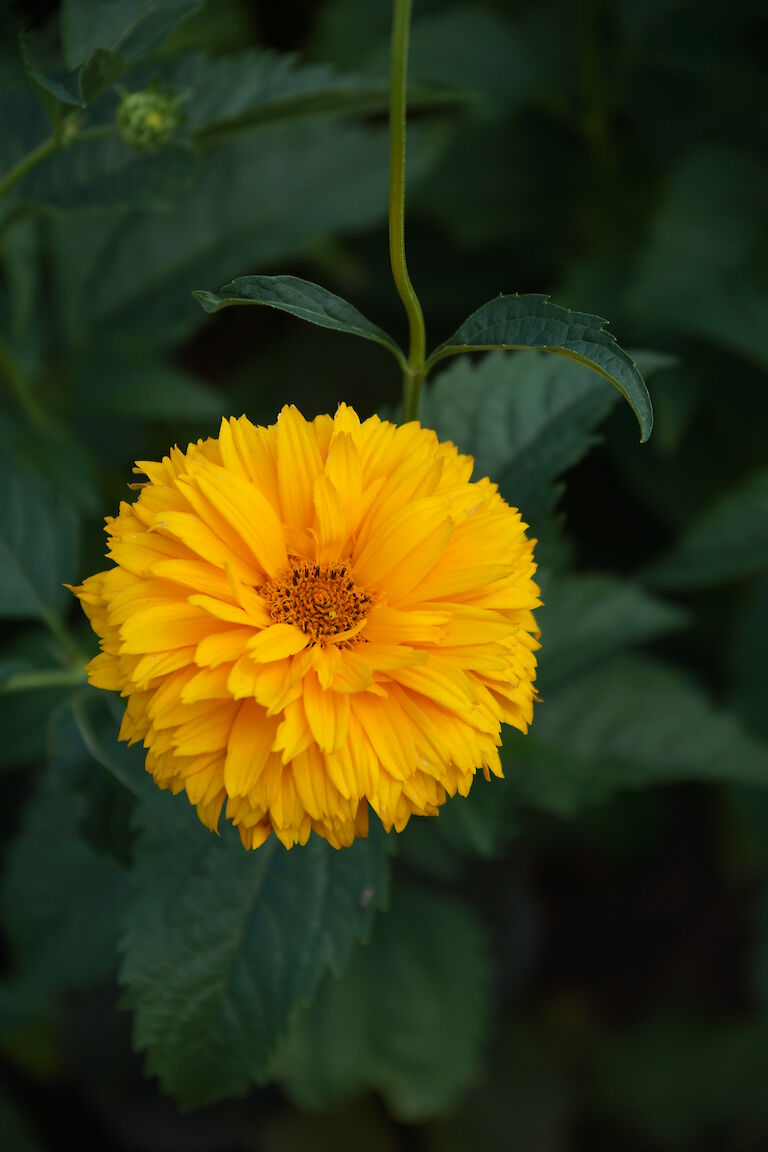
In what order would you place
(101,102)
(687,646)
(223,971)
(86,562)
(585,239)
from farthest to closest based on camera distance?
(687,646) → (585,239) → (86,562) → (101,102) → (223,971)

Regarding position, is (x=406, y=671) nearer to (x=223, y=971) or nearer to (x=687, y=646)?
(x=223, y=971)

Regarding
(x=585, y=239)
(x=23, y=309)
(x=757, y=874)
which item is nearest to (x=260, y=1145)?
(x=757, y=874)

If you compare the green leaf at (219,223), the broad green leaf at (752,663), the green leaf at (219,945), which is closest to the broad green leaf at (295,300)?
the green leaf at (219,945)

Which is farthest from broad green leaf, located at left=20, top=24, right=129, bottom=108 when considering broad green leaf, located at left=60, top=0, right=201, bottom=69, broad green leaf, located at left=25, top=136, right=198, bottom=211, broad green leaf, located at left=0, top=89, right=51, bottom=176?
broad green leaf, located at left=0, top=89, right=51, bottom=176

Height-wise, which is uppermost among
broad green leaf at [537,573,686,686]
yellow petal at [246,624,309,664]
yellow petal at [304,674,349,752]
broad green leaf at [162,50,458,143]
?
broad green leaf at [162,50,458,143]

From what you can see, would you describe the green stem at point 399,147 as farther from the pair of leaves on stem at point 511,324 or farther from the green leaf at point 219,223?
the green leaf at point 219,223

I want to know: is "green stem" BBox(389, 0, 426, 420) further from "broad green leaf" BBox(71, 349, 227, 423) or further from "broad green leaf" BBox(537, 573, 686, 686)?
"broad green leaf" BBox(71, 349, 227, 423)

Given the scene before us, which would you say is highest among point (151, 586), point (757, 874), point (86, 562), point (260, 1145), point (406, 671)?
point (86, 562)
